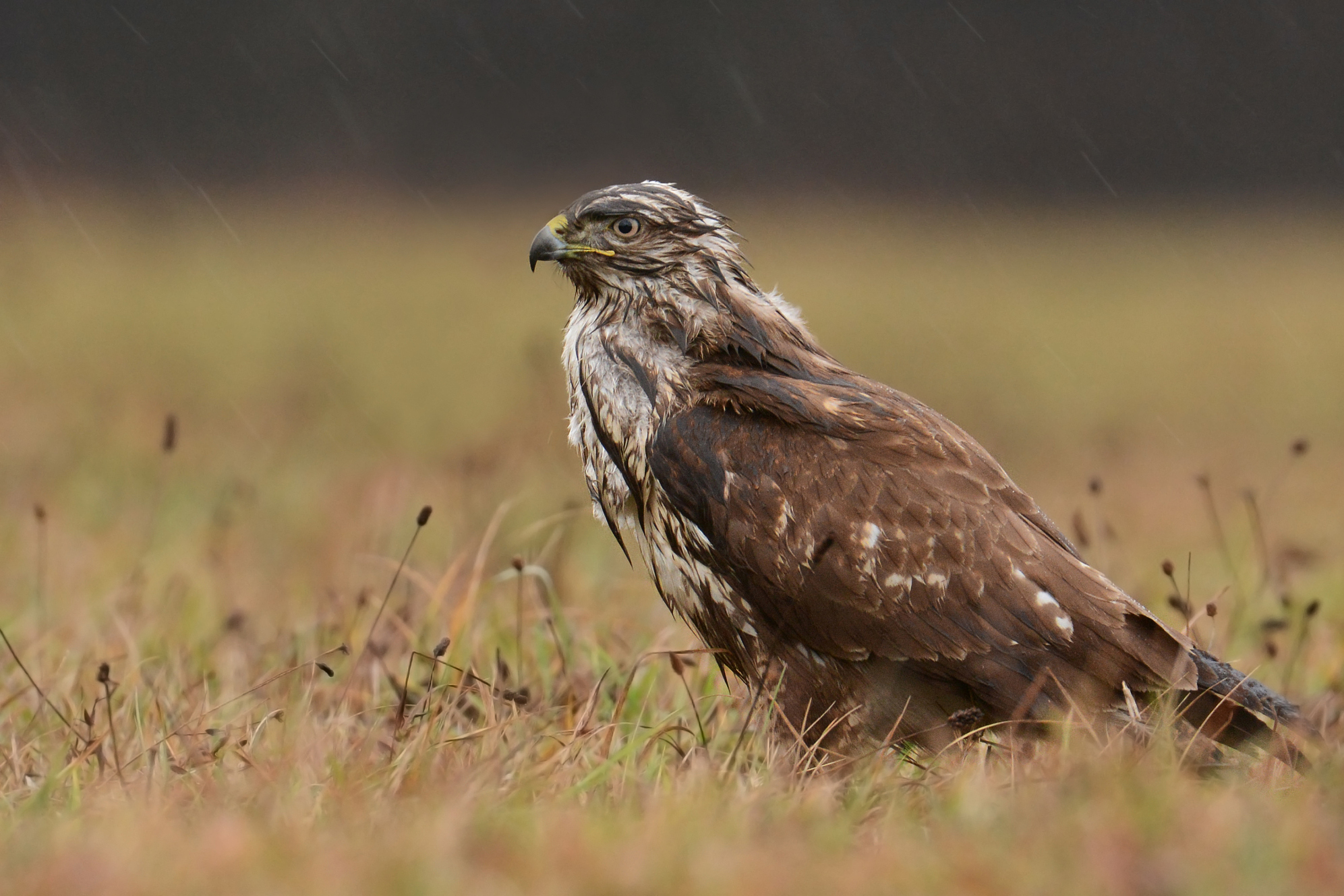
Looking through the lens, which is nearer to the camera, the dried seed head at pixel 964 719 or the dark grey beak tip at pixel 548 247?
the dried seed head at pixel 964 719

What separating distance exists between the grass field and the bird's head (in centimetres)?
89

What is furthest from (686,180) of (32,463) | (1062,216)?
(32,463)

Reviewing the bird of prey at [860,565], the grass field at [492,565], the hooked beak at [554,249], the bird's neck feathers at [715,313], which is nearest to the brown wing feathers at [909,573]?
the bird of prey at [860,565]

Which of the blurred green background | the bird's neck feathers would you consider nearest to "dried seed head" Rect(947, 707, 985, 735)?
the bird's neck feathers

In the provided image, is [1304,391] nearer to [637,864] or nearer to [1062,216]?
[1062,216]

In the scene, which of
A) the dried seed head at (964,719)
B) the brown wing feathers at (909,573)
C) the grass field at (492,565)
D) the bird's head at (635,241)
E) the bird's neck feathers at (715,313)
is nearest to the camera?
the grass field at (492,565)

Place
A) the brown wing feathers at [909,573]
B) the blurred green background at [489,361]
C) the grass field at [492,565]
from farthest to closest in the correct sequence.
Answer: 1. the blurred green background at [489,361]
2. the brown wing feathers at [909,573]
3. the grass field at [492,565]

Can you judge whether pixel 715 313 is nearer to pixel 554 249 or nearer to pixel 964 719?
pixel 554 249

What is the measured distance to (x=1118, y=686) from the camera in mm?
3762

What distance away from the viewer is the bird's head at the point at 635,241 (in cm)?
438

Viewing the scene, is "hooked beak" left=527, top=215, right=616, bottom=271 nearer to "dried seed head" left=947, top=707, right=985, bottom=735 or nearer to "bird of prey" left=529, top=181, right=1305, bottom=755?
"bird of prey" left=529, top=181, right=1305, bottom=755

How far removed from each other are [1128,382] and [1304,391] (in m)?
1.32

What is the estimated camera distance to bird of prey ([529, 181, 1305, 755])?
12.2 ft

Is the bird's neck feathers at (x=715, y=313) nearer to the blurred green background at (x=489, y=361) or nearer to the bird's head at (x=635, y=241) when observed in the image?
the bird's head at (x=635, y=241)
